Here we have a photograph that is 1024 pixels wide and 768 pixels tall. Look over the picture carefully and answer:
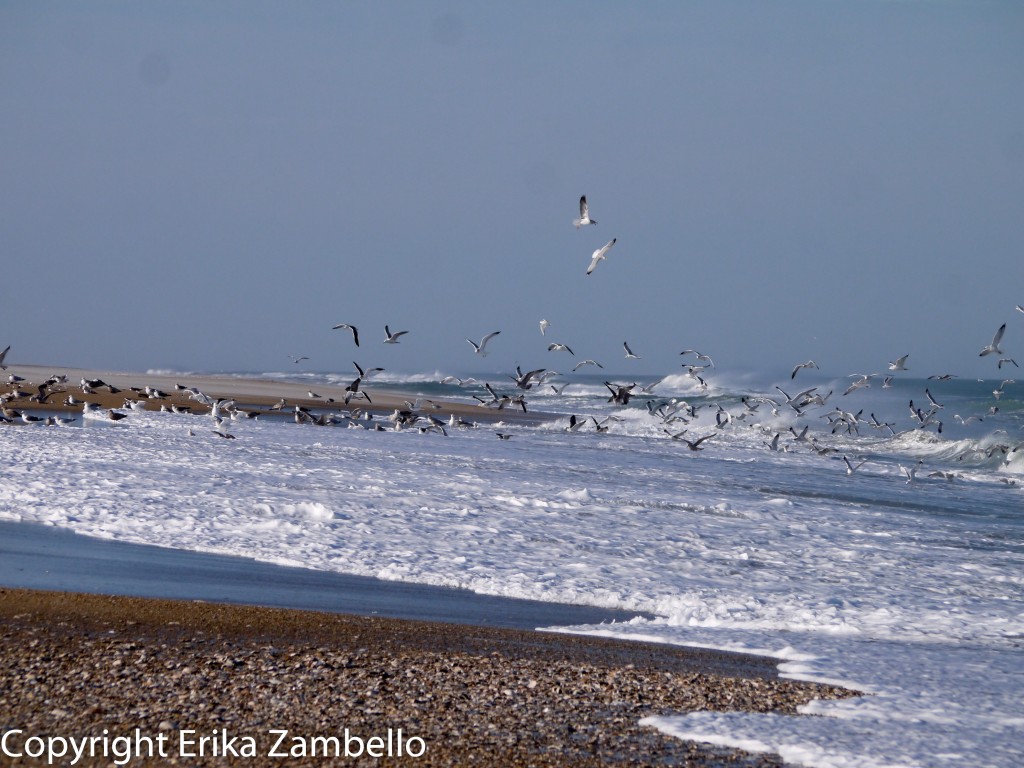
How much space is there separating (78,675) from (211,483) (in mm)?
8972

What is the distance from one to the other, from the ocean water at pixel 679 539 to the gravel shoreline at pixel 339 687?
46 centimetres

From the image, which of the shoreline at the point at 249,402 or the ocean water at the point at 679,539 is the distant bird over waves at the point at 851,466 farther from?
the shoreline at the point at 249,402

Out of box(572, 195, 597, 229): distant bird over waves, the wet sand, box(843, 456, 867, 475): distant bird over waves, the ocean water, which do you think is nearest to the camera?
the wet sand

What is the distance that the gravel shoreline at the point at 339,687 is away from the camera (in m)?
5.83

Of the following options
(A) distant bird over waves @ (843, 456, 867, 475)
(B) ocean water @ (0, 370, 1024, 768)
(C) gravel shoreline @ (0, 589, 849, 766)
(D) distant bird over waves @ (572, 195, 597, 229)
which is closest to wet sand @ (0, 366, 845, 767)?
(C) gravel shoreline @ (0, 589, 849, 766)

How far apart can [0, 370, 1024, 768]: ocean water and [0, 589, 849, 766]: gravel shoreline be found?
0.46 m

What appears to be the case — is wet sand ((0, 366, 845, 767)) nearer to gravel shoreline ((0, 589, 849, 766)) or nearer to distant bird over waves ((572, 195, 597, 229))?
gravel shoreline ((0, 589, 849, 766))


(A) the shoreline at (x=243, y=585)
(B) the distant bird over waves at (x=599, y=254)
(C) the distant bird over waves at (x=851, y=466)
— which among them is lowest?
(C) the distant bird over waves at (x=851, y=466)

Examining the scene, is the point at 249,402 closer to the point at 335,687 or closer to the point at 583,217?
the point at 583,217

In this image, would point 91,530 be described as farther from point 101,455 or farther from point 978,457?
point 978,457

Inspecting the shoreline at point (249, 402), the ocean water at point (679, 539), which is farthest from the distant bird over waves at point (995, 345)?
the shoreline at point (249, 402)

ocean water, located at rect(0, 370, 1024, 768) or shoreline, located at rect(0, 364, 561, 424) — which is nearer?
ocean water, located at rect(0, 370, 1024, 768)

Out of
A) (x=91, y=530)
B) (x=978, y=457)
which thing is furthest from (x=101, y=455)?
(x=978, y=457)

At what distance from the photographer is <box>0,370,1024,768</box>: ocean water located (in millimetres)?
7379
